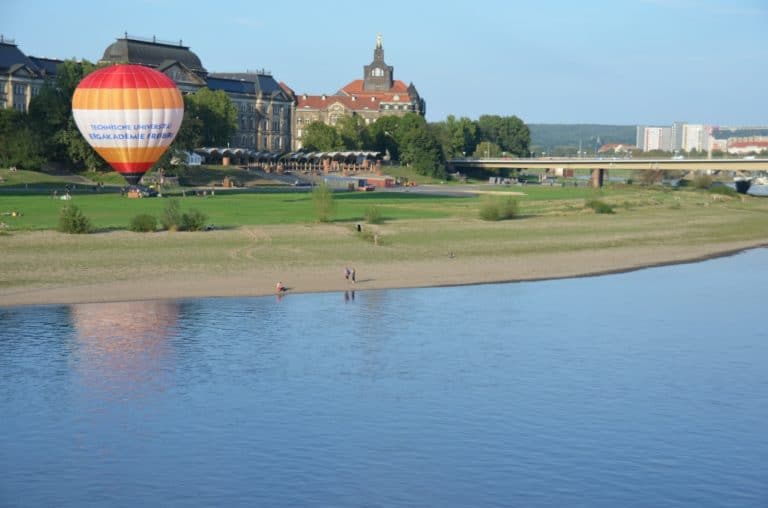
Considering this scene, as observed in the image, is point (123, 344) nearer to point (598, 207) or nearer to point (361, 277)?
point (361, 277)

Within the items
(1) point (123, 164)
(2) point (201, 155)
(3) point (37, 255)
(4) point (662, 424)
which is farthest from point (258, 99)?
(4) point (662, 424)

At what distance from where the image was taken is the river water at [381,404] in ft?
84.4

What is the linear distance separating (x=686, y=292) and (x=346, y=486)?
33678mm

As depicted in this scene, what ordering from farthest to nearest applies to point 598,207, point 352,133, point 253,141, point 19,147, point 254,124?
point 253,141
point 254,124
point 352,133
point 19,147
point 598,207

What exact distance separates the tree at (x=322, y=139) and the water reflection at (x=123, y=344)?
431ft

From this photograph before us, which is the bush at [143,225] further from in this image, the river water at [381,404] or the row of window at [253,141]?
the row of window at [253,141]

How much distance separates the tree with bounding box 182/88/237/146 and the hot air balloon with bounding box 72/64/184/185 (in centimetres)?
5922

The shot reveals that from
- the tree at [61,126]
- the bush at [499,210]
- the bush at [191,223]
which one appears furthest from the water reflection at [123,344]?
the tree at [61,126]

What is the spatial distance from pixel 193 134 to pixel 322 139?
45714 mm

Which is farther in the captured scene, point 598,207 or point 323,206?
point 598,207

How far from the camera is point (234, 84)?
188 meters

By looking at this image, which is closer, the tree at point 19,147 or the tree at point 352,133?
the tree at point 19,147

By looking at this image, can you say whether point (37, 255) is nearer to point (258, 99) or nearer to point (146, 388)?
point (146, 388)

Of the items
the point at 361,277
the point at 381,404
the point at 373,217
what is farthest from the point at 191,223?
the point at 381,404
